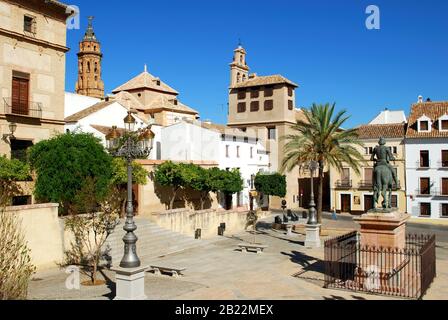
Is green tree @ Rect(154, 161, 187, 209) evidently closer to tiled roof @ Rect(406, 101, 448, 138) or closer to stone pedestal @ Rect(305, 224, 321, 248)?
stone pedestal @ Rect(305, 224, 321, 248)

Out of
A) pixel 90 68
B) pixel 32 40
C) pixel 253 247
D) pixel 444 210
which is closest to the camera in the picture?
pixel 253 247

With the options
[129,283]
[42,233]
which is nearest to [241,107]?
[42,233]

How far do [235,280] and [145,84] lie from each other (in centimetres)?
3770

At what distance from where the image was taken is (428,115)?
42062 mm

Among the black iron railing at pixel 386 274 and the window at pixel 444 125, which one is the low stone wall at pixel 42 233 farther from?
the window at pixel 444 125

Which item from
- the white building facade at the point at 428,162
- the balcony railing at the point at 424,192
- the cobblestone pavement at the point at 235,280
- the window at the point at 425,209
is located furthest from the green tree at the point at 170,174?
the window at the point at 425,209

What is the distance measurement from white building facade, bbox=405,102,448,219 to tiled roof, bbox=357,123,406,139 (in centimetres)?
81

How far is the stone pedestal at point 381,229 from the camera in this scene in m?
13.3

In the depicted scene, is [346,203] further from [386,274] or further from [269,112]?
[386,274]

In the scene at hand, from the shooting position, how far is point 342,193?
45.9m

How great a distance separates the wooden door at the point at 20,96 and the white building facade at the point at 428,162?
33.7 m

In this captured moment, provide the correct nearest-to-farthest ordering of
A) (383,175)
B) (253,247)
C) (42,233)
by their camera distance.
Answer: (383,175), (42,233), (253,247)

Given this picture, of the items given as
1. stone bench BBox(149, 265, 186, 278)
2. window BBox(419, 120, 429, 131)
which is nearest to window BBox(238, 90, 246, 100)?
window BBox(419, 120, 429, 131)

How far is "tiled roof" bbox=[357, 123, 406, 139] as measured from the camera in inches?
1681
